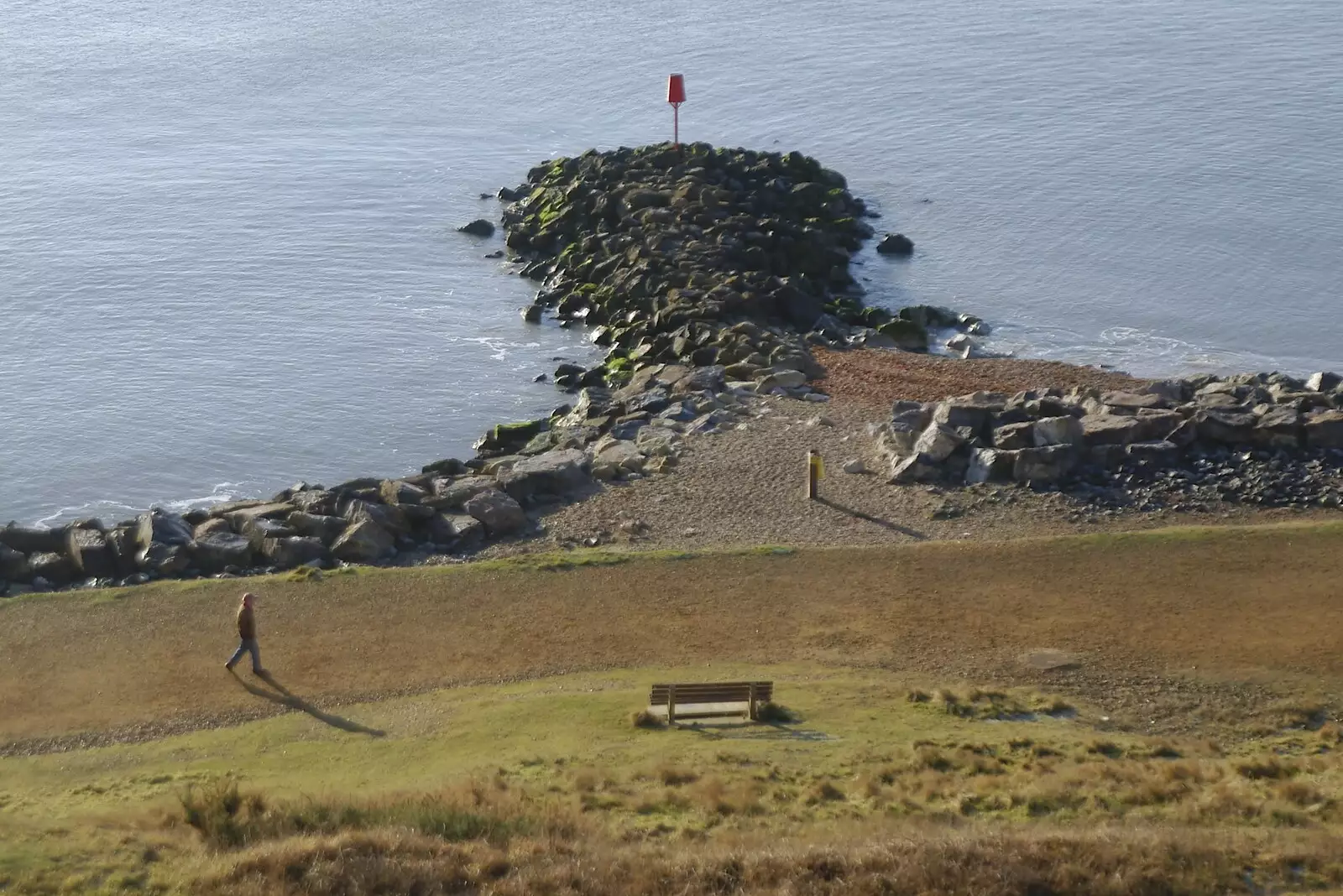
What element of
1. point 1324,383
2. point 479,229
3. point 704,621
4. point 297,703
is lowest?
point 297,703

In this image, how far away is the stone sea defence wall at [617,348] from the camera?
29312mm

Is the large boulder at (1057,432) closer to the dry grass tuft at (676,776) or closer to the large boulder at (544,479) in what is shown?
the large boulder at (544,479)

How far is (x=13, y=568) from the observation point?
29.0 m

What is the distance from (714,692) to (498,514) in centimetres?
975

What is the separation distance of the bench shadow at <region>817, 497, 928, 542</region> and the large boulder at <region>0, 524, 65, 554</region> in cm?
1532

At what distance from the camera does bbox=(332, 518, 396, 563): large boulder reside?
28781mm

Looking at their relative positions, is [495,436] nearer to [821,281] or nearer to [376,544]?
[376,544]

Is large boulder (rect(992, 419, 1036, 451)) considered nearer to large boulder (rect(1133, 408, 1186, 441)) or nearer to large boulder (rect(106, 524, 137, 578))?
large boulder (rect(1133, 408, 1186, 441))

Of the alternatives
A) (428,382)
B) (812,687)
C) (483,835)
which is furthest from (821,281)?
(483,835)

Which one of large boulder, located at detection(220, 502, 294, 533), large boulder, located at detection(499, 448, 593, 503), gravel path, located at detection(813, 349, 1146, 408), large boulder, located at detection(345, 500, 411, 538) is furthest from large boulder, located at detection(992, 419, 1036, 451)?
large boulder, located at detection(220, 502, 294, 533)

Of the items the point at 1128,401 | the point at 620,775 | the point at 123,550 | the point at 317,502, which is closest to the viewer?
the point at 620,775

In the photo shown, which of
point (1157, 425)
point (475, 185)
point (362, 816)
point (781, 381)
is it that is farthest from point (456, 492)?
point (475, 185)

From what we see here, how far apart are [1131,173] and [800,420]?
127 feet

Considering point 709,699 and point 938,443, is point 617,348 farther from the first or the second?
point 709,699
